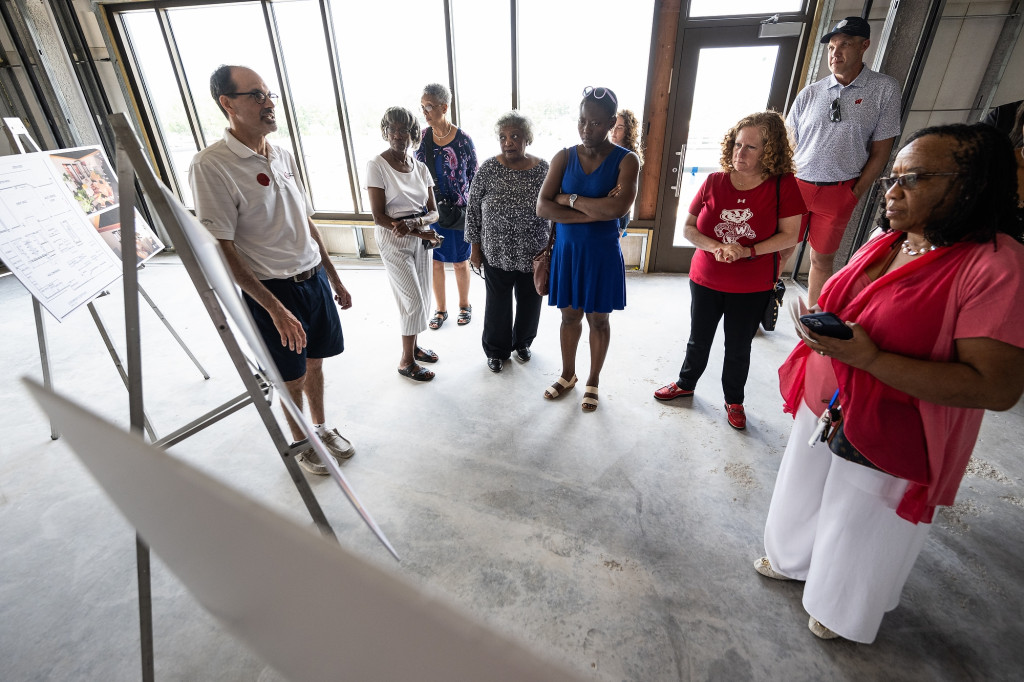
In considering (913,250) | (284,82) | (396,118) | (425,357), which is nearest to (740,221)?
(913,250)

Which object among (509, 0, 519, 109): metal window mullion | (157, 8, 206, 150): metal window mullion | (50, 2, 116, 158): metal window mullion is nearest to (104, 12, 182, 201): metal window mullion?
(50, 2, 116, 158): metal window mullion

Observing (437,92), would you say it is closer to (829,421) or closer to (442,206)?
(442,206)

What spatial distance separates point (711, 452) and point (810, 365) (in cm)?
104

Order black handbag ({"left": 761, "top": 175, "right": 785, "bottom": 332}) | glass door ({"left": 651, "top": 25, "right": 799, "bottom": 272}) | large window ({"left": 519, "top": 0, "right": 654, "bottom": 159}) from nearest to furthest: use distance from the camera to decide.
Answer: black handbag ({"left": 761, "top": 175, "right": 785, "bottom": 332}) → glass door ({"left": 651, "top": 25, "right": 799, "bottom": 272}) → large window ({"left": 519, "top": 0, "right": 654, "bottom": 159})

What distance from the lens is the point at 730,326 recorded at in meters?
2.26

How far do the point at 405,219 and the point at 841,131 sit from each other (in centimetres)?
272

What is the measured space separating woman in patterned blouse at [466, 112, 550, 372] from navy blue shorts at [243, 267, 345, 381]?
0.95 meters

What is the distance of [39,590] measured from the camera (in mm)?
1657

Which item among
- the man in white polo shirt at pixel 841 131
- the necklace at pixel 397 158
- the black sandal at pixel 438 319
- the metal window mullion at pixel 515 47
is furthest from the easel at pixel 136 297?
the metal window mullion at pixel 515 47

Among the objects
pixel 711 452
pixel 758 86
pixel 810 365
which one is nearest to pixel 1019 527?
pixel 711 452

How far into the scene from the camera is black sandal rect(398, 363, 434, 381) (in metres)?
2.91

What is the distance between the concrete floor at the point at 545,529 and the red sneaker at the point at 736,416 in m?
0.05

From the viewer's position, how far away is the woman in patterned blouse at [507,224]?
7.93 feet

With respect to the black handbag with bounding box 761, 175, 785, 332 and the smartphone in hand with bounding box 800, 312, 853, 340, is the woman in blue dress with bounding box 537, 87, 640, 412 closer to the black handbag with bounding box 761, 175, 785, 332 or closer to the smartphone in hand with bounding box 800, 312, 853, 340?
the black handbag with bounding box 761, 175, 785, 332
